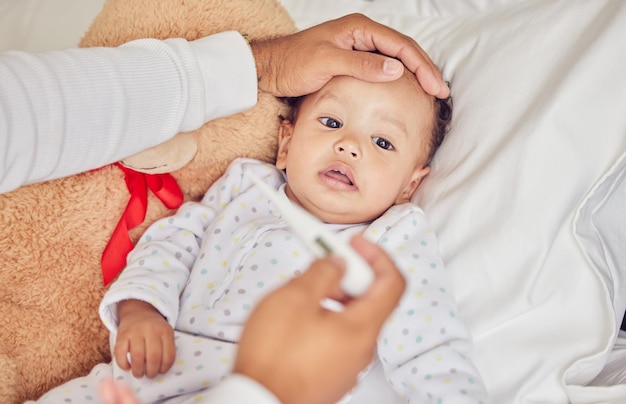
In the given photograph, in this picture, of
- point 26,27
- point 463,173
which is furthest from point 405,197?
point 26,27

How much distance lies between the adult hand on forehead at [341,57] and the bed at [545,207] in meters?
0.13

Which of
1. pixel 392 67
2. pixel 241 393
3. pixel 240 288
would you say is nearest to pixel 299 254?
pixel 240 288

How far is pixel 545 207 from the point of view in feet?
3.52

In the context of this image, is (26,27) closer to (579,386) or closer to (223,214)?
(223,214)

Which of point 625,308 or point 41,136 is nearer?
point 41,136

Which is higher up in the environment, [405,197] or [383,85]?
[383,85]

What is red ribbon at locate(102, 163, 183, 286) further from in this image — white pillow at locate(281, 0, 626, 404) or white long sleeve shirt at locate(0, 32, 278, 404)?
white pillow at locate(281, 0, 626, 404)

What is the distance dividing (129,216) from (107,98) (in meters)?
0.27

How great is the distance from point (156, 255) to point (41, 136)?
1.01ft

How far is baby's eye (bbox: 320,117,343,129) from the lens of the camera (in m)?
1.22

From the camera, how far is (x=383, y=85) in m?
1.20

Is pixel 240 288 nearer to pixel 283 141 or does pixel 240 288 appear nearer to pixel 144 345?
pixel 144 345

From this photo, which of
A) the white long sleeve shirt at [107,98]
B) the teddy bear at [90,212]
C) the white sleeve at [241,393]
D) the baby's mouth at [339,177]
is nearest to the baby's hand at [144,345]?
the teddy bear at [90,212]

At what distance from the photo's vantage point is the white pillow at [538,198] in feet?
3.42
